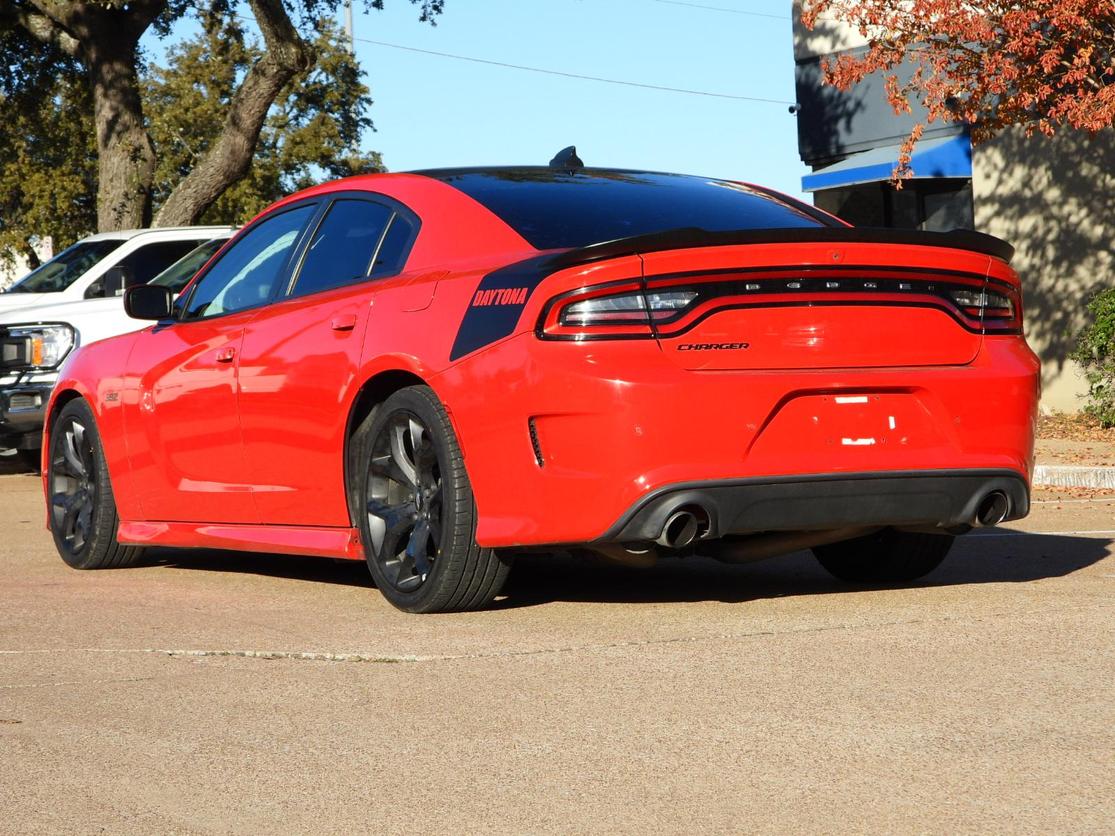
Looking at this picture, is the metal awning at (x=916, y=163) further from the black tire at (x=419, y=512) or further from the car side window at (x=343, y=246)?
the black tire at (x=419, y=512)

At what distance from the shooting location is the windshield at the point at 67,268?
13.9m

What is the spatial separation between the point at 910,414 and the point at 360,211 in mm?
2329

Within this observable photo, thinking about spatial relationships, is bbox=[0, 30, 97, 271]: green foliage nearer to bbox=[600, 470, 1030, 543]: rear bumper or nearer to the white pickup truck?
the white pickup truck

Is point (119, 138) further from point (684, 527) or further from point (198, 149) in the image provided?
point (198, 149)

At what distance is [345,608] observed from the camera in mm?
6621

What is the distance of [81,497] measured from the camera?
27.5 feet

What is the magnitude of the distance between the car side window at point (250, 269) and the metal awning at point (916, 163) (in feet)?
44.8

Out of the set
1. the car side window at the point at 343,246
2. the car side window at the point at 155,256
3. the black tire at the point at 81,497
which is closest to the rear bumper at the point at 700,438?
the car side window at the point at 343,246

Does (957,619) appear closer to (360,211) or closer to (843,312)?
(843,312)

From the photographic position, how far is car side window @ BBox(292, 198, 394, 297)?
22.2 feet

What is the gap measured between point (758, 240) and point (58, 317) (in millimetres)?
8421

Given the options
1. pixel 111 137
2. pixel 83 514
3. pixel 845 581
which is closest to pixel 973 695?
pixel 845 581

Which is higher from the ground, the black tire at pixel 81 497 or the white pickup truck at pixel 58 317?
the white pickup truck at pixel 58 317

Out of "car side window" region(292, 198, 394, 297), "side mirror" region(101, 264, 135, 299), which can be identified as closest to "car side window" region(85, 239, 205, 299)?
"side mirror" region(101, 264, 135, 299)
